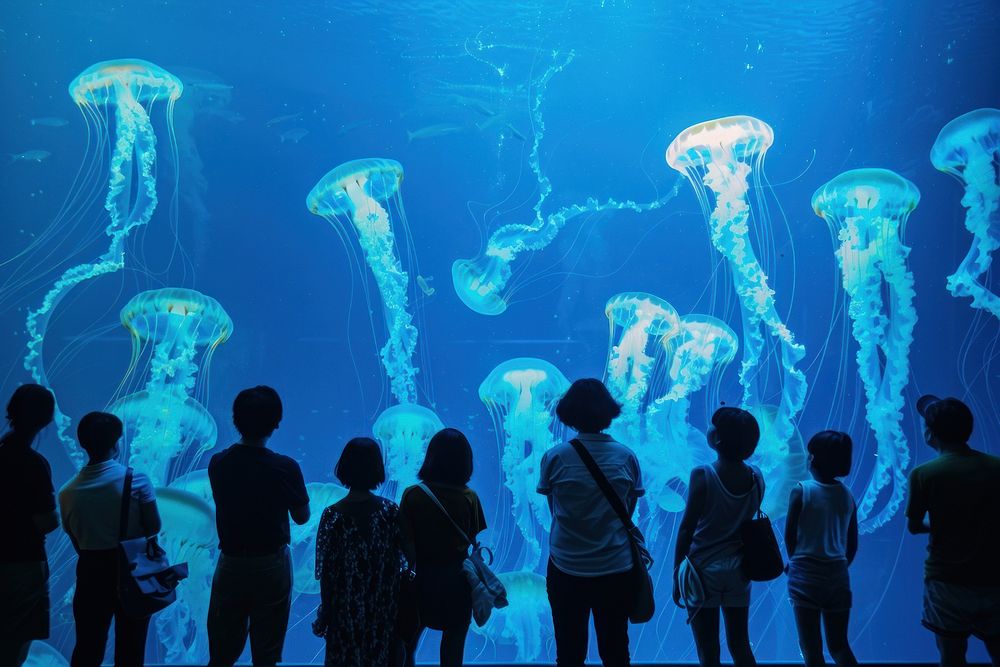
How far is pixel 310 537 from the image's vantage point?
4.59 m

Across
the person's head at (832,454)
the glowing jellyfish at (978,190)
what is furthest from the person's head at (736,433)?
the glowing jellyfish at (978,190)

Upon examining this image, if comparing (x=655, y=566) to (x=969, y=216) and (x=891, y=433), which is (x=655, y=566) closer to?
(x=891, y=433)

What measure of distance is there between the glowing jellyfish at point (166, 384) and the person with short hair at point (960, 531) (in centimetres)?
421

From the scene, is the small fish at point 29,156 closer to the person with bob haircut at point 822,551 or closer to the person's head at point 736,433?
the person's head at point 736,433

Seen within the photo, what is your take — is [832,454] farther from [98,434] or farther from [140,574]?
[98,434]

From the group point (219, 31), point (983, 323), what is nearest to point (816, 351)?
point (983, 323)

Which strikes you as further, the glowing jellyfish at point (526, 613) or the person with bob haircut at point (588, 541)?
the glowing jellyfish at point (526, 613)

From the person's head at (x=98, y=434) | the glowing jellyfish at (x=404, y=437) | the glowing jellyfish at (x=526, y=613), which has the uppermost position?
the glowing jellyfish at (x=404, y=437)

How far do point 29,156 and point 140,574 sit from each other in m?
3.89

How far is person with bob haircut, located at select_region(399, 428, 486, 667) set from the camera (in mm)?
2129

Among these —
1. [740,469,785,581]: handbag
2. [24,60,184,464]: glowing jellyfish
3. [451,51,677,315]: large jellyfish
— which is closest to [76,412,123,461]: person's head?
[740,469,785,581]: handbag

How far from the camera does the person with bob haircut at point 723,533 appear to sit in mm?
2250

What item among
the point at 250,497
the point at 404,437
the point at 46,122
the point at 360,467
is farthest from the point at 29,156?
the point at 360,467

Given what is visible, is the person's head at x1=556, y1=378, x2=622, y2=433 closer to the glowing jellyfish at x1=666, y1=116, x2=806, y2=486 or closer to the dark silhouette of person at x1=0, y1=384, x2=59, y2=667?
the dark silhouette of person at x1=0, y1=384, x2=59, y2=667
